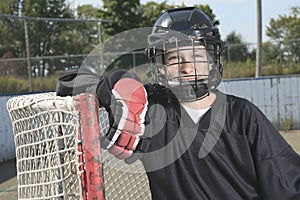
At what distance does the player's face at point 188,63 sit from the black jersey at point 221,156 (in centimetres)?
13

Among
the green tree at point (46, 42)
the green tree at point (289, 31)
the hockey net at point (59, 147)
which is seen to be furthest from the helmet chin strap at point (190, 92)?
the green tree at point (289, 31)

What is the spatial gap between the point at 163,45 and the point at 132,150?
0.43 metres

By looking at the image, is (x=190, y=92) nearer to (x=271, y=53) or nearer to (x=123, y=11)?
(x=271, y=53)

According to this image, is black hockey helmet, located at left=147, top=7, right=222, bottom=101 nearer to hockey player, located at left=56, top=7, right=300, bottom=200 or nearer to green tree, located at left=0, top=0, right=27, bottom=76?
hockey player, located at left=56, top=7, right=300, bottom=200

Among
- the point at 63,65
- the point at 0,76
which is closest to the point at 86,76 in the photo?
the point at 0,76

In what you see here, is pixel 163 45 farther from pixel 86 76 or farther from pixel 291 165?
pixel 291 165

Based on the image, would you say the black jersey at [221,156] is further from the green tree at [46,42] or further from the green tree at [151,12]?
the green tree at [151,12]

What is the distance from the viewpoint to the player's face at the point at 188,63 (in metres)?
1.56

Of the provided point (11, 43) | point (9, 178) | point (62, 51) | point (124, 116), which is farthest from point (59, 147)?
point (62, 51)

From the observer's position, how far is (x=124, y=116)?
1293 mm

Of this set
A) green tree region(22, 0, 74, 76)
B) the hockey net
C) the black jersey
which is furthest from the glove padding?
green tree region(22, 0, 74, 76)

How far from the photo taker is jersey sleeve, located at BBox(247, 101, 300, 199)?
1.49 meters

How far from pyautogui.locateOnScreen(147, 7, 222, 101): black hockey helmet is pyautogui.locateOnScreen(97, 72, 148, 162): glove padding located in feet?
0.81

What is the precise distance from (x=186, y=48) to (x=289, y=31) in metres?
27.1
